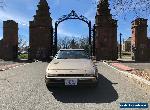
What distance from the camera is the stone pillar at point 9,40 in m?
39.8

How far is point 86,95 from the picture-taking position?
449 inches

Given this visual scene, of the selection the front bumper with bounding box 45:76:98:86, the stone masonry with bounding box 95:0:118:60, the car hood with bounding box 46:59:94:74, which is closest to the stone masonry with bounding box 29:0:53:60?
the stone masonry with bounding box 95:0:118:60

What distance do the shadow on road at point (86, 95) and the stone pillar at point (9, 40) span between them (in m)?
28.0

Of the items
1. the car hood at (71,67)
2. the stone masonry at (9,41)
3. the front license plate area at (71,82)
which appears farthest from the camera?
the stone masonry at (9,41)

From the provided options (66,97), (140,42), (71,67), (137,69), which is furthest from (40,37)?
(66,97)

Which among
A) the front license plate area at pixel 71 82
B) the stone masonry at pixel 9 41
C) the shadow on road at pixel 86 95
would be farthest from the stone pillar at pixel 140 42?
the front license plate area at pixel 71 82

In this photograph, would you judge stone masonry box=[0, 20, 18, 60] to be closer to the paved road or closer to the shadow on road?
the paved road

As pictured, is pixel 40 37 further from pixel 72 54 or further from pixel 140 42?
pixel 72 54

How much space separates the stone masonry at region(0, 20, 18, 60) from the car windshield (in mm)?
26038

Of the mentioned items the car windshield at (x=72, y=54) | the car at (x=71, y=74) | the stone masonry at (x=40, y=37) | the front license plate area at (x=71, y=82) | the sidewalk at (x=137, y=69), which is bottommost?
the sidewalk at (x=137, y=69)

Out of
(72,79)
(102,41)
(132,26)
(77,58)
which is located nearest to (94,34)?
(102,41)

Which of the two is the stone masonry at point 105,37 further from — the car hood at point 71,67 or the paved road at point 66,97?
the car hood at point 71,67

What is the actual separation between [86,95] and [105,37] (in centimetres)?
2833

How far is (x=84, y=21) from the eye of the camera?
126 ft
